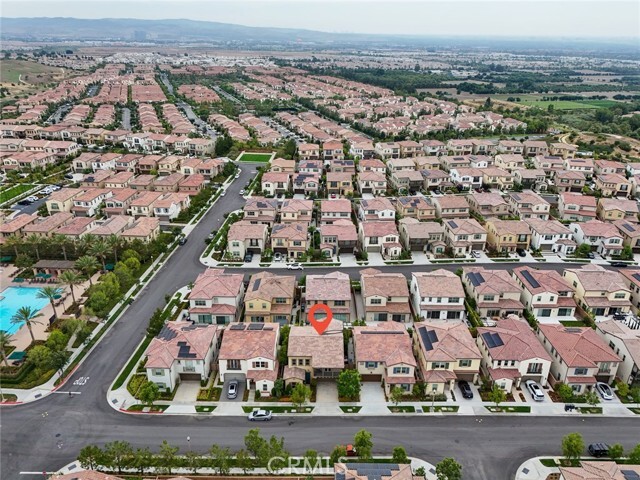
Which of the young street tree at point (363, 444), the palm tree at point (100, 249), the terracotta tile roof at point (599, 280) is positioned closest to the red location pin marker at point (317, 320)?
the young street tree at point (363, 444)

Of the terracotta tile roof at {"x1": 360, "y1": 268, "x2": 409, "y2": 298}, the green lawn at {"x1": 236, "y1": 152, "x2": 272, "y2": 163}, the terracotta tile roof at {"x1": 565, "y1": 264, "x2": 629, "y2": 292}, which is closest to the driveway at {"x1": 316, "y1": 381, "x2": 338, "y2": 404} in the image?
the terracotta tile roof at {"x1": 360, "y1": 268, "x2": 409, "y2": 298}

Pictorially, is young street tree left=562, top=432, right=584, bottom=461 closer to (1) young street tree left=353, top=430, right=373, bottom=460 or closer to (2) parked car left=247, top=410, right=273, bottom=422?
Answer: (1) young street tree left=353, top=430, right=373, bottom=460

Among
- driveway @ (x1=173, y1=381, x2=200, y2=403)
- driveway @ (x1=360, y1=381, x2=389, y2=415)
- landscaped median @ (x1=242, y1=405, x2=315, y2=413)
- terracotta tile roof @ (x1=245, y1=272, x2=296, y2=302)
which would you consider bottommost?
driveway @ (x1=173, y1=381, x2=200, y2=403)

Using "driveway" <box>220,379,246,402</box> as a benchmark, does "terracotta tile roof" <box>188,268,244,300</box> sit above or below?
above

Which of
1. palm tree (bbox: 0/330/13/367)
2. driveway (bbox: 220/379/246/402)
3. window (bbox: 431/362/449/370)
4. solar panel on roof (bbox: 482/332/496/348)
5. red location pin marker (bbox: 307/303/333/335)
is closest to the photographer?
driveway (bbox: 220/379/246/402)

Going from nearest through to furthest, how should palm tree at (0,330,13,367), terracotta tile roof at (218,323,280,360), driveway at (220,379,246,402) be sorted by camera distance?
driveway at (220,379,246,402) → terracotta tile roof at (218,323,280,360) → palm tree at (0,330,13,367)

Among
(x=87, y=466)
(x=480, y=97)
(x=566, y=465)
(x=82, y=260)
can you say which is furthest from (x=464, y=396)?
(x=480, y=97)

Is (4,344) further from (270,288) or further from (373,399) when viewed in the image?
(373,399)

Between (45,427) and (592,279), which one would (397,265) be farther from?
(45,427)
